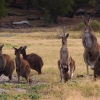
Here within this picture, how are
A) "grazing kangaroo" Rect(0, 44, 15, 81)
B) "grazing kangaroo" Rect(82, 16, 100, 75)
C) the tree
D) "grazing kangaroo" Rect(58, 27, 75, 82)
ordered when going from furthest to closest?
the tree < "grazing kangaroo" Rect(82, 16, 100, 75) < "grazing kangaroo" Rect(0, 44, 15, 81) < "grazing kangaroo" Rect(58, 27, 75, 82)

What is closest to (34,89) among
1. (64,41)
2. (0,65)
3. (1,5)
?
(64,41)

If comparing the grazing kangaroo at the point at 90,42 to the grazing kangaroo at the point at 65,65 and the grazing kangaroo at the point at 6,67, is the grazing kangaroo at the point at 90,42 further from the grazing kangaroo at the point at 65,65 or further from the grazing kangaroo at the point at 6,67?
the grazing kangaroo at the point at 6,67

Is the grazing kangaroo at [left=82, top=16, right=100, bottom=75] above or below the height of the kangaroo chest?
above

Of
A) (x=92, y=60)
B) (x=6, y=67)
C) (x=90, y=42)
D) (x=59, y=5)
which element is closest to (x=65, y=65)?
(x=90, y=42)

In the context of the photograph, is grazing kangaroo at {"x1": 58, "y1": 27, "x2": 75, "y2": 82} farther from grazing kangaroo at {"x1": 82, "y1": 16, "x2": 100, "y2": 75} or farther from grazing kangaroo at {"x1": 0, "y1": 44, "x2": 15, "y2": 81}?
grazing kangaroo at {"x1": 0, "y1": 44, "x2": 15, "y2": 81}

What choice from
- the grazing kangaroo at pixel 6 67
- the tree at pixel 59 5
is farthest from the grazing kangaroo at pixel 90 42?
the tree at pixel 59 5

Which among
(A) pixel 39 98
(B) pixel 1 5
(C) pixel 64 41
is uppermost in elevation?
(B) pixel 1 5

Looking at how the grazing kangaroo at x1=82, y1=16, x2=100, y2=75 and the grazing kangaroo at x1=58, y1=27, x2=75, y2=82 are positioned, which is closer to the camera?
the grazing kangaroo at x1=58, y1=27, x2=75, y2=82

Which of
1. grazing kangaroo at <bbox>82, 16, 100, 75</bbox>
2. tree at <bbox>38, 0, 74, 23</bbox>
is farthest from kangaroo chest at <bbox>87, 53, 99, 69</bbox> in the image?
tree at <bbox>38, 0, 74, 23</bbox>

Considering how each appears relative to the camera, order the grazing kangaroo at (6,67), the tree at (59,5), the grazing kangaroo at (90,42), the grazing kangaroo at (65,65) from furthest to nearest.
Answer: the tree at (59,5) → the grazing kangaroo at (90,42) → the grazing kangaroo at (6,67) → the grazing kangaroo at (65,65)

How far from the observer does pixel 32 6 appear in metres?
71.4

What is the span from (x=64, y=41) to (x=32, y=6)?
58183 millimetres

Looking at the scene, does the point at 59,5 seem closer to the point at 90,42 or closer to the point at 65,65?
the point at 90,42

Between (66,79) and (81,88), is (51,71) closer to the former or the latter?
(66,79)
